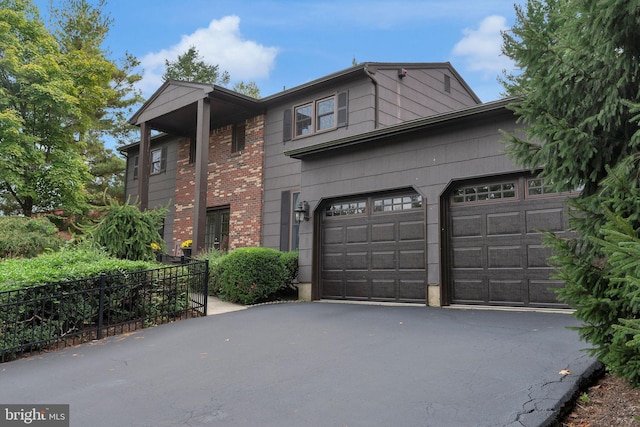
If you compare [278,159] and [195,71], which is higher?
[195,71]

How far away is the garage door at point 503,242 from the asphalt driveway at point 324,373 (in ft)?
2.23

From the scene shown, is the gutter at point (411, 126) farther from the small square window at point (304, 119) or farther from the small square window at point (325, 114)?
the small square window at point (304, 119)

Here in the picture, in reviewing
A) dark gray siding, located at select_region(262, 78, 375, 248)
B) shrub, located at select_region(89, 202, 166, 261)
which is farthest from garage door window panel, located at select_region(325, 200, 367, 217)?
shrub, located at select_region(89, 202, 166, 261)

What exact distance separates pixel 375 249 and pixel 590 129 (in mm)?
6643

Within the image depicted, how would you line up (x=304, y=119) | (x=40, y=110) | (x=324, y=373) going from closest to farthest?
(x=324, y=373), (x=304, y=119), (x=40, y=110)

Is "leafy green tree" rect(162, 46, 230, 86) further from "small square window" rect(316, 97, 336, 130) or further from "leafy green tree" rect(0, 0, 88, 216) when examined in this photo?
"small square window" rect(316, 97, 336, 130)

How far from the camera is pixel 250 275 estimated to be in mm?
10438

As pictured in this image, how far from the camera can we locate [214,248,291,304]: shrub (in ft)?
34.0

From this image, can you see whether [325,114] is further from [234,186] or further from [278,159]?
[234,186]

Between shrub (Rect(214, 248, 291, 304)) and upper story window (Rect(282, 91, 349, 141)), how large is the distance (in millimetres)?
4450

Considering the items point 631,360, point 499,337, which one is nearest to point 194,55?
point 499,337

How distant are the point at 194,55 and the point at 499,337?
31.1 meters

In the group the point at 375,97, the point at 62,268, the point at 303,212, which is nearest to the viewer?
the point at 62,268

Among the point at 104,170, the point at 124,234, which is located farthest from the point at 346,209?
the point at 104,170
